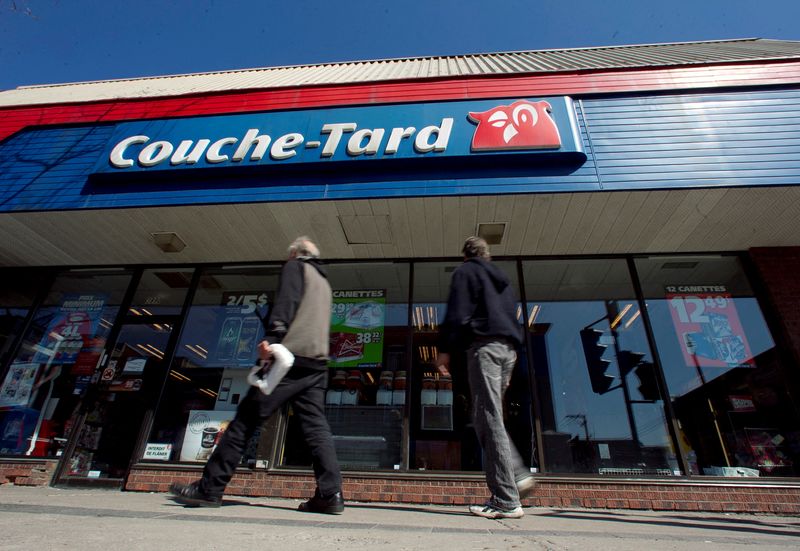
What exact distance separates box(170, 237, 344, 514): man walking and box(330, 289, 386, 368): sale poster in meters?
2.89

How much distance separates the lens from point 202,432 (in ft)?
17.1

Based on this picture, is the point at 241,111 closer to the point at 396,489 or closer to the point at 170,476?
the point at 170,476

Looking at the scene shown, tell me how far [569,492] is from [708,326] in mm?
2951

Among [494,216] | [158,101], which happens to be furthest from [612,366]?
[158,101]

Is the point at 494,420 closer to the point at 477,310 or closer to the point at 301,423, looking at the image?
the point at 477,310

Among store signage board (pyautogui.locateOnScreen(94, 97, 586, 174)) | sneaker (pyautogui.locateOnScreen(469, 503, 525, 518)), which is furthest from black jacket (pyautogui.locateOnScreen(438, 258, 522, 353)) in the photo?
store signage board (pyautogui.locateOnScreen(94, 97, 586, 174))

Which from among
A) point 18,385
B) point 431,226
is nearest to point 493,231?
point 431,226

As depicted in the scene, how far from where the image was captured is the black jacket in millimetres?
2582

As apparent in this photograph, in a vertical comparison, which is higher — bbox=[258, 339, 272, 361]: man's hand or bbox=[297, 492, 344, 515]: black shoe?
bbox=[258, 339, 272, 361]: man's hand

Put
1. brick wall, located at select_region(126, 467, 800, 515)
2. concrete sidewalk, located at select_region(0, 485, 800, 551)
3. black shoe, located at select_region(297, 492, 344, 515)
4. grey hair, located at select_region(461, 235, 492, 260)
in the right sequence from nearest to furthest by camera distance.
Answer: concrete sidewalk, located at select_region(0, 485, 800, 551) → black shoe, located at select_region(297, 492, 344, 515) → grey hair, located at select_region(461, 235, 492, 260) → brick wall, located at select_region(126, 467, 800, 515)

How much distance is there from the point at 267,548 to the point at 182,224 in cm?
479

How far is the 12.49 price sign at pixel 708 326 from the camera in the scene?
524cm

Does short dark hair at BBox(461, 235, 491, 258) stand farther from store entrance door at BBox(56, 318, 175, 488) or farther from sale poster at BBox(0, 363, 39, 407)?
sale poster at BBox(0, 363, 39, 407)

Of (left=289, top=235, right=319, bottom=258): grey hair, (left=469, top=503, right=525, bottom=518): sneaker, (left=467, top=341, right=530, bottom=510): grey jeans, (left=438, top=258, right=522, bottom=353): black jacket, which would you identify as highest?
(left=289, top=235, right=319, bottom=258): grey hair
